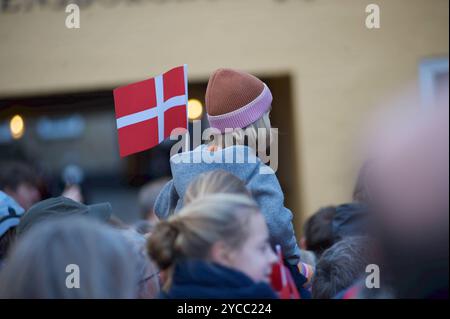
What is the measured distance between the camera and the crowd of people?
1.66 meters

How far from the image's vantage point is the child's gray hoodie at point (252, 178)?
2482mm

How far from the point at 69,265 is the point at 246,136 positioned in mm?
1039

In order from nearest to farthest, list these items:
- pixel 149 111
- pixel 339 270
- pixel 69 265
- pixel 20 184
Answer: pixel 69 265
pixel 339 270
pixel 149 111
pixel 20 184

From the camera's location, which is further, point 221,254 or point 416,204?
point 221,254

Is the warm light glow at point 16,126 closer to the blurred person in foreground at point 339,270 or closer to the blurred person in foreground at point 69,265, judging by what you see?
the blurred person in foreground at point 339,270

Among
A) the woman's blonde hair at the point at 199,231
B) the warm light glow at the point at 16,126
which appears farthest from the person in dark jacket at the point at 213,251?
the warm light glow at the point at 16,126

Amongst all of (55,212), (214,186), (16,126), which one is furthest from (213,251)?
(16,126)

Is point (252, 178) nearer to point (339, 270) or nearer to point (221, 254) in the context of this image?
point (339, 270)

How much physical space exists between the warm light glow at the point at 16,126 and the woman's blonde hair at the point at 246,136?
14.9 ft

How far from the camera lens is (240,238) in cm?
201

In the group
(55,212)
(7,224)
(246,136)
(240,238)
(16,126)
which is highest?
(246,136)

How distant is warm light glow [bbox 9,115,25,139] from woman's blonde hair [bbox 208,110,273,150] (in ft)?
14.9

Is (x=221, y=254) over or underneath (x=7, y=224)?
over

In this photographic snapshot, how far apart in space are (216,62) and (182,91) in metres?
3.24
